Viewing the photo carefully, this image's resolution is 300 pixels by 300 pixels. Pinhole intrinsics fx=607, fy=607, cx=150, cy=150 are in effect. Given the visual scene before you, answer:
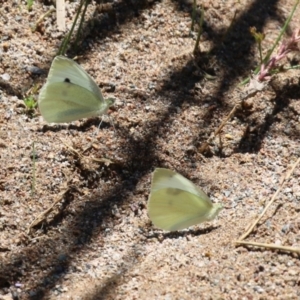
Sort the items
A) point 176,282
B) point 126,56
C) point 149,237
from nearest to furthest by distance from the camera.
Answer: point 176,282, point 149,237, point 126,56

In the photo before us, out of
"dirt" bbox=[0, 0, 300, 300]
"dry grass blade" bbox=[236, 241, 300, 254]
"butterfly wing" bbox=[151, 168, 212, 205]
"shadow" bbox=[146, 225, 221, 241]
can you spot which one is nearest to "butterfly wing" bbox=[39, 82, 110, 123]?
"dirt" bbox=[0, 0, 300, 300]

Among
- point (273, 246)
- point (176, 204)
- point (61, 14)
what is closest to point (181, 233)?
point (176, 204)

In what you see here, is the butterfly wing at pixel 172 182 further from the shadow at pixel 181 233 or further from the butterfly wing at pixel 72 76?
the butterfly wing at pixel 72 76

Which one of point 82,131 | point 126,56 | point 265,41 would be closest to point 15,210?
point 82,131

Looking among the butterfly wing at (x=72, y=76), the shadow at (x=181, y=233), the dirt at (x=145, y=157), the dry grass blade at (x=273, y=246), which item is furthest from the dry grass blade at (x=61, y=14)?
the dry grass blade at (x=273, y=246)

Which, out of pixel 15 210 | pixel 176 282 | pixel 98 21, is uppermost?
pixel 98 21

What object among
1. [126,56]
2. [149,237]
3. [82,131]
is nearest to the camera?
[149,237]

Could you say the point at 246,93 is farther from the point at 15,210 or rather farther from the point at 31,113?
the point at 15,210

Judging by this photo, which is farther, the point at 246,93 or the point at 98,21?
the point at 98,21
